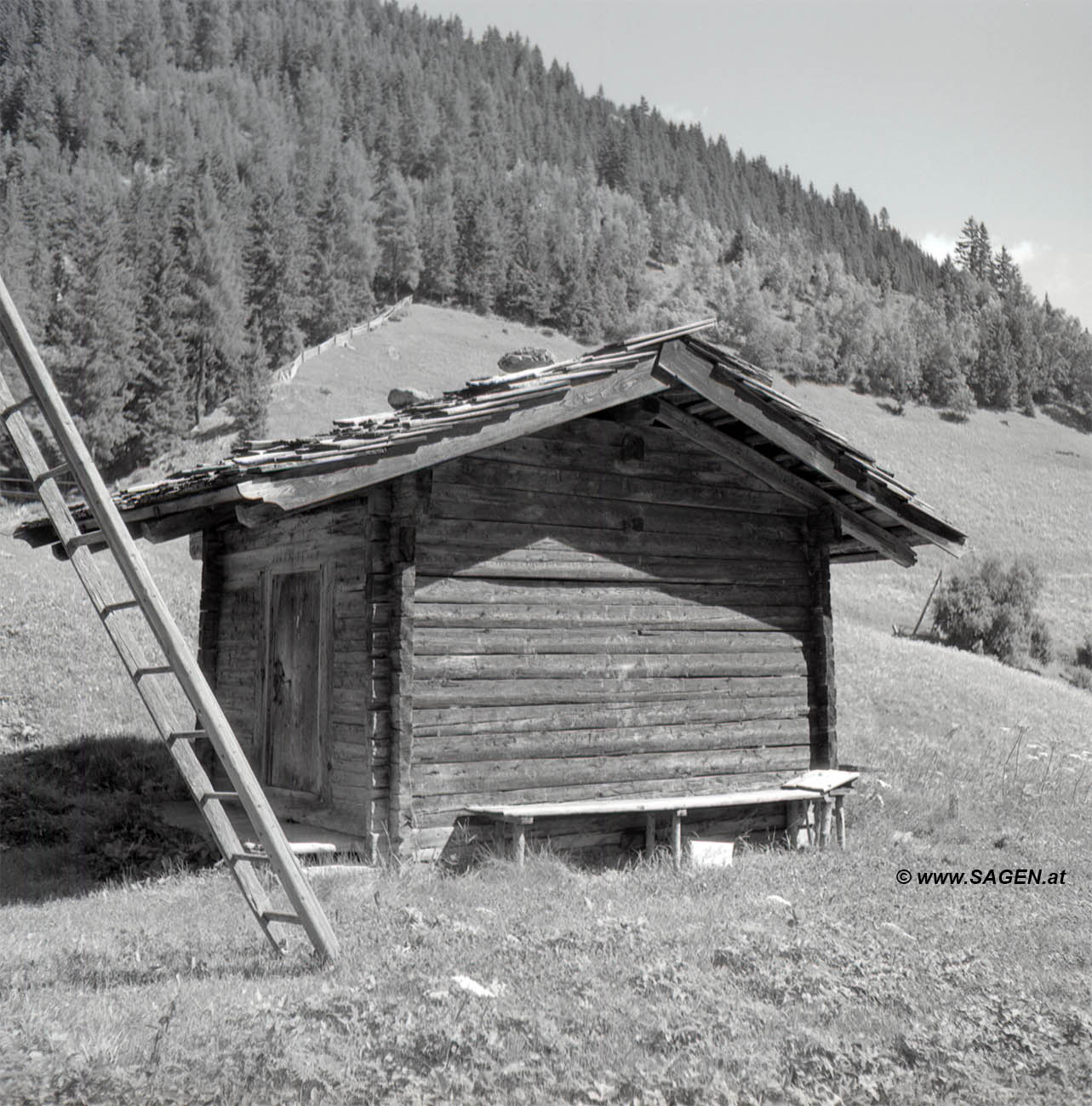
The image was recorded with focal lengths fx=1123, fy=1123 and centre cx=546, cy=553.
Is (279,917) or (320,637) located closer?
(279,917)

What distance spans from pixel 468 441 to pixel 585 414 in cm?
140

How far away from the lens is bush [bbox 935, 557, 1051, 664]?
128 ft

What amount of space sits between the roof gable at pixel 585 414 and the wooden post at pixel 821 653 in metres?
0.32

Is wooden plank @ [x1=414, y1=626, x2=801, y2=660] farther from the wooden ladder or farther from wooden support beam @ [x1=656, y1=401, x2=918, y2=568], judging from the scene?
the wooden ladder

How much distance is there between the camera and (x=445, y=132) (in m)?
145

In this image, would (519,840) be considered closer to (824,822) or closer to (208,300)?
(824,822)

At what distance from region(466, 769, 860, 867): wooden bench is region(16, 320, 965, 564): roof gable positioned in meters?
2.63

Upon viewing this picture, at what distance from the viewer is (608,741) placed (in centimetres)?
1041

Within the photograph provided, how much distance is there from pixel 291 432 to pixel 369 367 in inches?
681

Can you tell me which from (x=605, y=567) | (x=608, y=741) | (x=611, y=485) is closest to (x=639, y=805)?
(x=608, y=741)

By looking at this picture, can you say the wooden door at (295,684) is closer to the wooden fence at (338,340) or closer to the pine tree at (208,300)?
the pine tree at (208,300)

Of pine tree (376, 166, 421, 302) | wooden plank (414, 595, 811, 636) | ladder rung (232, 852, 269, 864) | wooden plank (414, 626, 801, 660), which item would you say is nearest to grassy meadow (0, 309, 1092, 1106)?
ladder rung (232, 852, 269, 864)

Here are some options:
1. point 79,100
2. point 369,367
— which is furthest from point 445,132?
point 369,367

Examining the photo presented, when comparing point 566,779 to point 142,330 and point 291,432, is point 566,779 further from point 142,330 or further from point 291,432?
point 142,330
